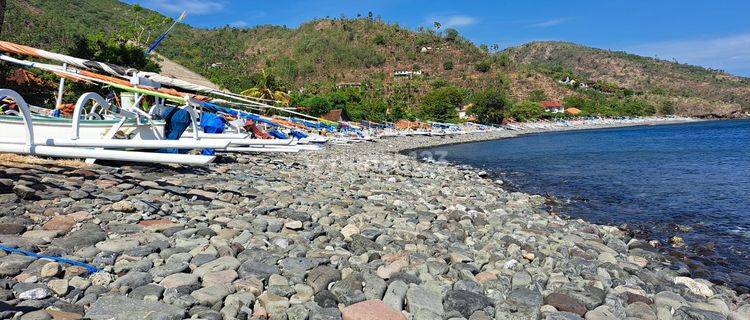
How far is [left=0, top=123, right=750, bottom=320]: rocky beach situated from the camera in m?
3.50

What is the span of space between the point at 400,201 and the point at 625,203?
23.5ft

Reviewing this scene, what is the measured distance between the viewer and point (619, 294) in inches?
188

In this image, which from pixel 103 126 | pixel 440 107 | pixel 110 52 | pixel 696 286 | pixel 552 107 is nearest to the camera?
pixel 696 286

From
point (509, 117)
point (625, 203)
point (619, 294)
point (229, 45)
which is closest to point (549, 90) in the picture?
point (509, 117)

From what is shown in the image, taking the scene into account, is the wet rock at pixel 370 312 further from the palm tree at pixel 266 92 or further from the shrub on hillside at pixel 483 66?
the shrub on hillside at pixel 483 66

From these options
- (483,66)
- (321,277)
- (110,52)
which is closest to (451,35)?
(483,66)

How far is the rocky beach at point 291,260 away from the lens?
3498 mm

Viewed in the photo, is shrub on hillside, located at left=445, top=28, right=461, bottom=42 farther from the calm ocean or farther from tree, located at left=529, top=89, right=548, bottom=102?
the calm ocean

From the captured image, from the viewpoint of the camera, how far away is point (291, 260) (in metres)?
4.55

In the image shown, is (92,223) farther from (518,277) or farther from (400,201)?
(400,201)

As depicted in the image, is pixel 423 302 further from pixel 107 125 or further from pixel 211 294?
pixel 107 125

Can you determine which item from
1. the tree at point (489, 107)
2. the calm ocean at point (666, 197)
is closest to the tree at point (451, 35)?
the tree at point (489, 107)

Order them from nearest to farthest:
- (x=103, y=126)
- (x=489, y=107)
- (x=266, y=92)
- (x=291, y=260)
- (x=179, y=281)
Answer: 1. (x=179, y=281)
2. (x=291, y=260)
3. (x=103, y=126)
4. (x=266, y=92)
5. (x=489, y=107)

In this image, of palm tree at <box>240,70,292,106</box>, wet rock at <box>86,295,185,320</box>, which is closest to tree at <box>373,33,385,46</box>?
palm tree at <box>240,70,292,106</box>
